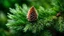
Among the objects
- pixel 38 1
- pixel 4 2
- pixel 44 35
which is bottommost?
pixel 44 35

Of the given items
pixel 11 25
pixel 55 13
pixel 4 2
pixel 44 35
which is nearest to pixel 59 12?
pixel 55 13

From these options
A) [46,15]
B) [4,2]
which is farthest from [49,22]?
[4,2]

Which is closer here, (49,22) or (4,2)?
(49,22)

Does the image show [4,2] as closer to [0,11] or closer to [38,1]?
[0,11]

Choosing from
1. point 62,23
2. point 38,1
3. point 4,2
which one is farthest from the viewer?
point 4,2

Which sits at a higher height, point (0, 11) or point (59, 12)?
point (0, 11)

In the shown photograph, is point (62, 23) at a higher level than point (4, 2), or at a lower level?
lower

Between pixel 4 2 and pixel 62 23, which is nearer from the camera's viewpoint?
pixel 62 23

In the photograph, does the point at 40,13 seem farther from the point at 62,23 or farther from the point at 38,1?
the point at 38,1

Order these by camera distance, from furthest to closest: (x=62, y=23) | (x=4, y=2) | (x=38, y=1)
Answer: (x=4, y=2)
(x=38, y=1)
(x=62, y=23)
